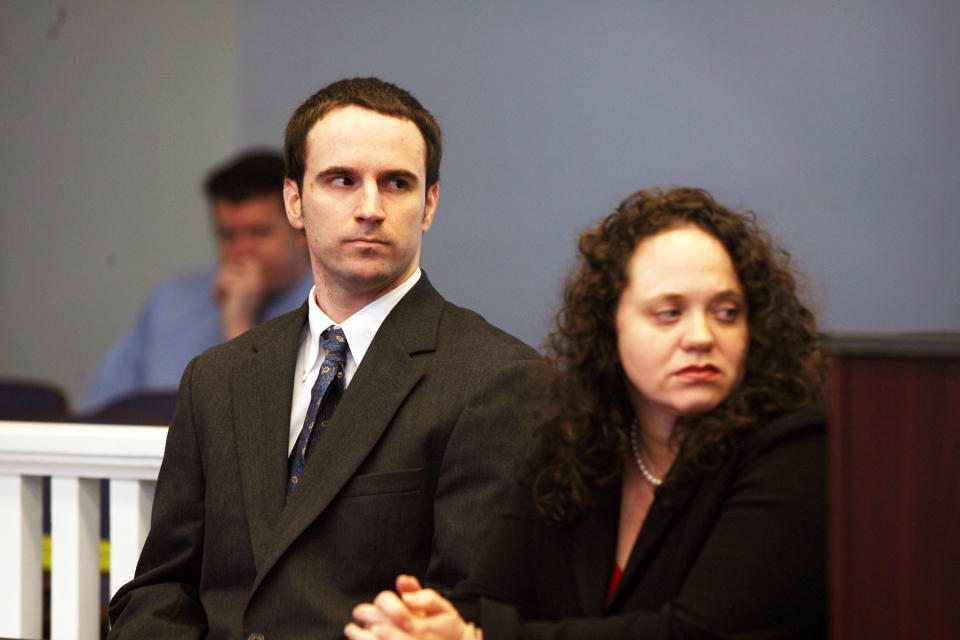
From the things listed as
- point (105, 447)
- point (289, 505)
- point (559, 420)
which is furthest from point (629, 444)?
point (105, 447)

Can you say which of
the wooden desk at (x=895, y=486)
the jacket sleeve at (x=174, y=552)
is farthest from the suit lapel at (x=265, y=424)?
the wooden desk at (x=895, y=486)

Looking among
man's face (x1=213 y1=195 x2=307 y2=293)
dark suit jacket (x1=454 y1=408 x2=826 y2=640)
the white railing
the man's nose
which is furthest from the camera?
man's face (x1=213 y1=195 x2=307 y2=293)

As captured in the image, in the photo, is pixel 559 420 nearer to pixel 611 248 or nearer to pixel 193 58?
pixel 611 248

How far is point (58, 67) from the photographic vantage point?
17.8 ft

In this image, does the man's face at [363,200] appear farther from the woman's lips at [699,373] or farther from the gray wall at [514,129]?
the gray wall at [514,129]

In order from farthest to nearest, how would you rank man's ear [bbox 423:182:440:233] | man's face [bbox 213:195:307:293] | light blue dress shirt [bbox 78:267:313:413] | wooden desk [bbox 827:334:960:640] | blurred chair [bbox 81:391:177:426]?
light blue dress shirt [bbox 78:267:313:413]
man's face [bbox 213:195:307:293]
blurred chair [bbox 81:391:177:426]
man's ear [bbox 423:182:440:233]
wooden desk [bbox 827:334:960:640]

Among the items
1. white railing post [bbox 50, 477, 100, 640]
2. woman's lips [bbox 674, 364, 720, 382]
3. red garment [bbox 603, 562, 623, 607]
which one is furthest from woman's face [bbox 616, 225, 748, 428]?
white railing post [bbox 50, 477, 100, 640]

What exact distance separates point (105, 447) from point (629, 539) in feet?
3.89

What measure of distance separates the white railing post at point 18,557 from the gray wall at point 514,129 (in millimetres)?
2216

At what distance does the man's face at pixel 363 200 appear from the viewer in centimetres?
196

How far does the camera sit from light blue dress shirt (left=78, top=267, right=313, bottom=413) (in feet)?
16.7

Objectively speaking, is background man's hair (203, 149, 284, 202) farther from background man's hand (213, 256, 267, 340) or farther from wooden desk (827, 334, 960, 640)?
wooden desk (827, 334, 960, 640)

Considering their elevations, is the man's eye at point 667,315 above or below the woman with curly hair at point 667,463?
above

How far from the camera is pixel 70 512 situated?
93.5 inches
